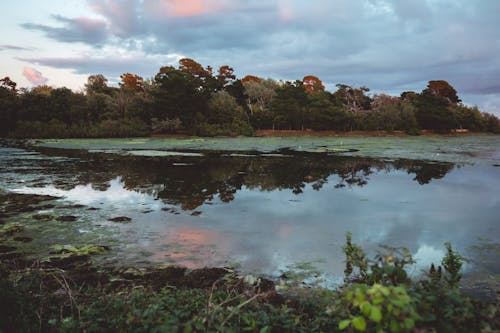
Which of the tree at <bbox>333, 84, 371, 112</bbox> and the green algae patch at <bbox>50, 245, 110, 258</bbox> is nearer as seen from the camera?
the green algae patch at <bbox>50, 245, 110, 258</bbox>

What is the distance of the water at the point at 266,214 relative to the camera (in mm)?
6527

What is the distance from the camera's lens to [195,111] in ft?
180

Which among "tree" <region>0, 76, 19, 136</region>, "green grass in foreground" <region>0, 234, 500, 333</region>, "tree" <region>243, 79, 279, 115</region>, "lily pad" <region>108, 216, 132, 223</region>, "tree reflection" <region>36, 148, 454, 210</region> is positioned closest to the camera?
"green grass in foreground" <region>0, 234, 500, 333</region>

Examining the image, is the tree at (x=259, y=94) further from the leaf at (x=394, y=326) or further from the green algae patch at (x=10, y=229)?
the leaf at (x=394, y=326)

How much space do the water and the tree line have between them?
35.1 meters

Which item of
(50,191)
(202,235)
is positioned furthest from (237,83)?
(202,235)

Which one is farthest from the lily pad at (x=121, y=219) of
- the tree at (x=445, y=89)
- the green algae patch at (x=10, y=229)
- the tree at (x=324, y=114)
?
the tree at (x=445, y=89)

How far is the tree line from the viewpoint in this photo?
167 feet

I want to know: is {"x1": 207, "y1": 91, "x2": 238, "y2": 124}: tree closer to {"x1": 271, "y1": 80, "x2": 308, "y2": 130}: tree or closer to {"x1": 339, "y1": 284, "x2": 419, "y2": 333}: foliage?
{"x1": 271, "y1": 80, "x2": 308, "y2": 130}: tree

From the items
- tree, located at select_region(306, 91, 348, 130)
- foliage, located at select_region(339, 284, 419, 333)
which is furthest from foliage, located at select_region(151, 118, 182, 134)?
foliage, located at select_region(339, 284, 419, 333)

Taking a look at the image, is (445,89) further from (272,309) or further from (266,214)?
(272,309)

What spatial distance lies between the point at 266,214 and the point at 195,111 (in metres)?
47.1

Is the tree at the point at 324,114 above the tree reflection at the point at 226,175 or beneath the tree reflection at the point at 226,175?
above

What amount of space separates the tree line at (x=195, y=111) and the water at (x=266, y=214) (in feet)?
Result: 115
